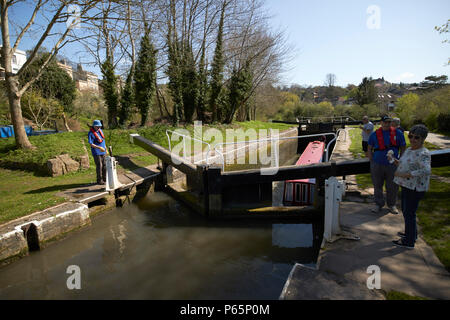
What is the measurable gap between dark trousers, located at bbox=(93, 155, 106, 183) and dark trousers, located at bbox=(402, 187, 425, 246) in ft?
23.2

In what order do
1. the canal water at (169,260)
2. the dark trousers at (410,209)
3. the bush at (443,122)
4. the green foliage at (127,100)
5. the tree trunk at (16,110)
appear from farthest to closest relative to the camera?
the bush at (443,122) → the green foliage at (127,100) → the tree trunk at (16,110) → the canal water at (169,260) → the dark trousers at (410,209)

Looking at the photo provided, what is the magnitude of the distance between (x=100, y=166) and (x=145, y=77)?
12378 mm

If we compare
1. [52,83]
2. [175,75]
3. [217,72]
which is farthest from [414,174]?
[52,83]

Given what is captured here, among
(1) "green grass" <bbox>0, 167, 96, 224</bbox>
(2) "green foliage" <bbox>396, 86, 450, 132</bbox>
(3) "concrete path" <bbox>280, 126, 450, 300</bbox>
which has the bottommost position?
(3) "concrete path" <bbox>280, 126, 450, 300</bbox>

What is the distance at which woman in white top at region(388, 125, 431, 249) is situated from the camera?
335 centimetres

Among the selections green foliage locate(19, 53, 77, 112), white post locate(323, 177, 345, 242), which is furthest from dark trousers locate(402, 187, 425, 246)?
green foliage locate(19, 53, 77, 112)

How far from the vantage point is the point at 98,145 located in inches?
275

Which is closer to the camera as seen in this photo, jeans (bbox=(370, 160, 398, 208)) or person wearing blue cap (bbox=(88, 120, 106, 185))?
jeans (bbox=(370, 160, 398, 208))

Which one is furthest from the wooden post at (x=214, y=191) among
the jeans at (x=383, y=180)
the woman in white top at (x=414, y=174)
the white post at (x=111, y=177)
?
the woman in white top at (x=414, y=174)

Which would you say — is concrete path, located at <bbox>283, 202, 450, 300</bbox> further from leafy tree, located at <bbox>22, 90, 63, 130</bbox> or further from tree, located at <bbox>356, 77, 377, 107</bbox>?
tree, located at <bbox>356, 77, 377, 107</bbox>

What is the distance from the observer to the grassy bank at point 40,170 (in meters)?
5.94

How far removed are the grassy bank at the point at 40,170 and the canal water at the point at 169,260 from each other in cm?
135

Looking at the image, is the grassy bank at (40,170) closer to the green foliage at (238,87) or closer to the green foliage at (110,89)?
the green foliage at (110,89)
